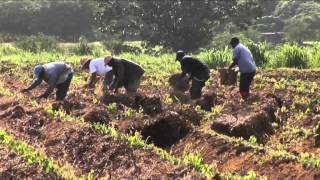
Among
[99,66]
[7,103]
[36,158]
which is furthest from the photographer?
[99,66]

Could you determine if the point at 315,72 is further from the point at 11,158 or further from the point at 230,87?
the point at 11,158

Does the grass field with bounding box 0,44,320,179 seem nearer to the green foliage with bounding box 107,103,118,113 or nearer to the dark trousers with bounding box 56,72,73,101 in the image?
the green foliage with bounding box 107,103,118,113

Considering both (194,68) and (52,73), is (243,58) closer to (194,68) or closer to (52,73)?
(194,68)

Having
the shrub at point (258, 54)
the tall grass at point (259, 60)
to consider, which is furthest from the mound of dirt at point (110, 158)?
the shrub at point (258, 54)

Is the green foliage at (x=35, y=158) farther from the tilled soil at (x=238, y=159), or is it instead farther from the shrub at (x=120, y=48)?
the shrub at (x=120, y=48)

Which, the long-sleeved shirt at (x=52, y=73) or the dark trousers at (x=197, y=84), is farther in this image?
the dark trousers at (x=197, y=84)

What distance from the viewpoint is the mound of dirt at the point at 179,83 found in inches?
522

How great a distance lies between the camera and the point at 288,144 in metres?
8.50

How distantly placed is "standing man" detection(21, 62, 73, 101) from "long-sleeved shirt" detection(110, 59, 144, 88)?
1013 mm

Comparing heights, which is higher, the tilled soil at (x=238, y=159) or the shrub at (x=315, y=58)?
the tilled soil at (x=238, y=159)

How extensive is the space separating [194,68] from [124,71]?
1506 mm

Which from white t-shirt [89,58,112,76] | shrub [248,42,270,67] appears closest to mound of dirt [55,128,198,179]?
white t-shirt [89,58,112,76]

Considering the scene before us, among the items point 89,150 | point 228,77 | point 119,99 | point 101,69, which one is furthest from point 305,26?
point 89,150

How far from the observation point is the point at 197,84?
11.6 m
